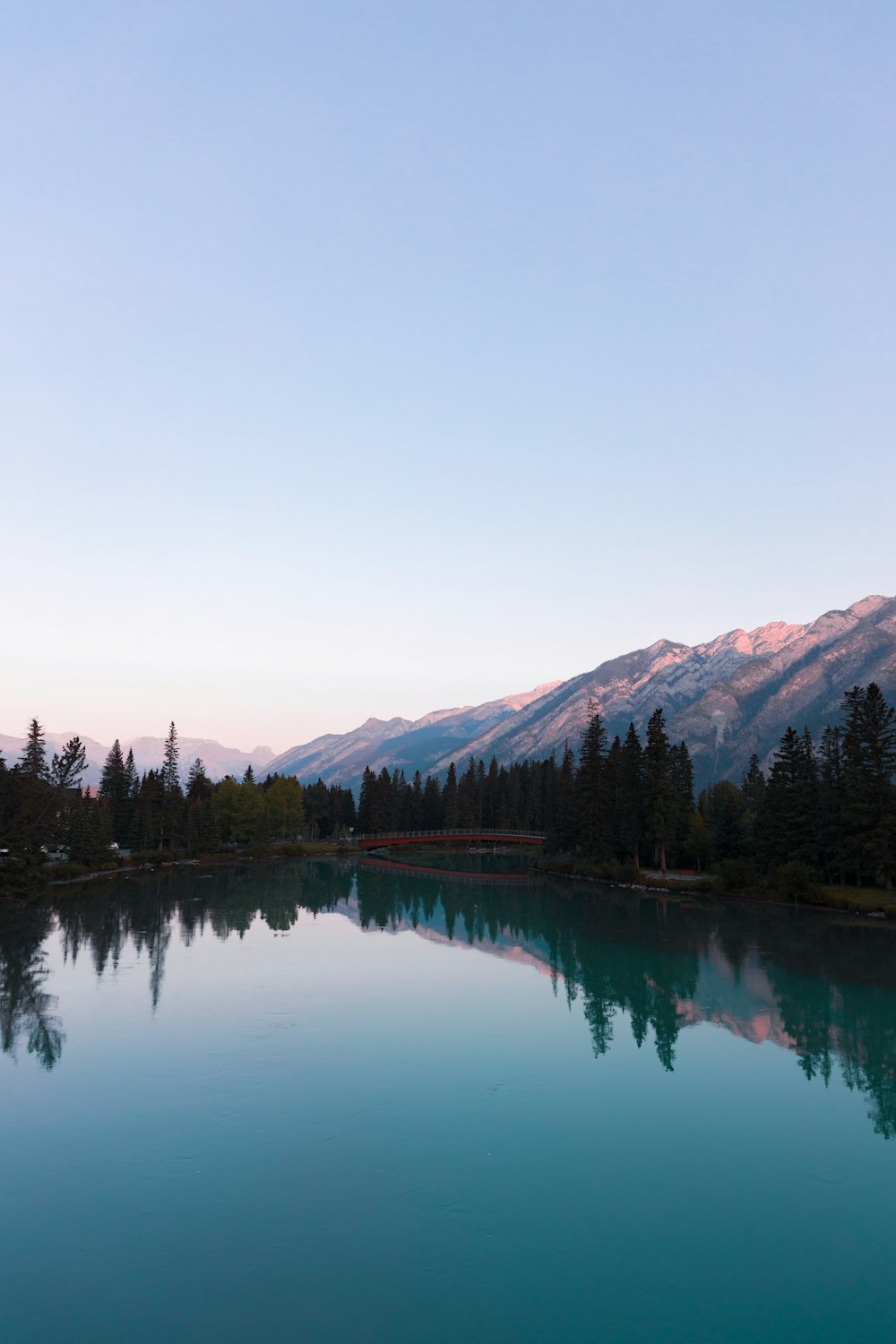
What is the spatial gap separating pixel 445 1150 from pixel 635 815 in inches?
3336

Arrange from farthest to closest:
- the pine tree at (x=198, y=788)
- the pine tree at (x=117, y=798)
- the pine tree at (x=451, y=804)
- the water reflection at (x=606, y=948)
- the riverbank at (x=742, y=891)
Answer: the pine tree at (x=451, y=804) < the pine tree at (x=198, y=788) < the pine tree at (x=117, y=798) < the riverbank at (x=742, y=891) < the water reflection at (x=606, y=948)

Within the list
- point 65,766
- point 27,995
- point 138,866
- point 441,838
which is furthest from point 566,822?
point 27,995

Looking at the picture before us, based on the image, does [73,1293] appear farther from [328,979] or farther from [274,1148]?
[328,979]

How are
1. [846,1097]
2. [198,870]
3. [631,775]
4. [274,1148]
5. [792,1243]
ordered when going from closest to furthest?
[792,1243]
[274,1148]
[846,1097]
[631,775]
[198,870]

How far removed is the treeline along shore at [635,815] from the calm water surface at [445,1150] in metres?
30.2

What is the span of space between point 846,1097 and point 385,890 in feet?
241

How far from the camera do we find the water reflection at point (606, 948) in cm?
3906

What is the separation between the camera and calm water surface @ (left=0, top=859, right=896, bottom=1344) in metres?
17.6

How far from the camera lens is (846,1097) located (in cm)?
3138

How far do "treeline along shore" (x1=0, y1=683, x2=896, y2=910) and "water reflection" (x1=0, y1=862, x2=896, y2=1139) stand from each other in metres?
8.48

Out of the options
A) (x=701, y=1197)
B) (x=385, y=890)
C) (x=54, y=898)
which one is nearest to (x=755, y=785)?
(x=385, y=890)

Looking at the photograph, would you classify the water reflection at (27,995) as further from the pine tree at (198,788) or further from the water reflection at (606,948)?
the pine tree at (198,788)

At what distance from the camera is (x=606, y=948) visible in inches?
2392

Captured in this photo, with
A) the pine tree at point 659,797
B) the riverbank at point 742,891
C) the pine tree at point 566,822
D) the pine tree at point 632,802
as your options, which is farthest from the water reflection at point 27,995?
the pine tree at point 566,822
